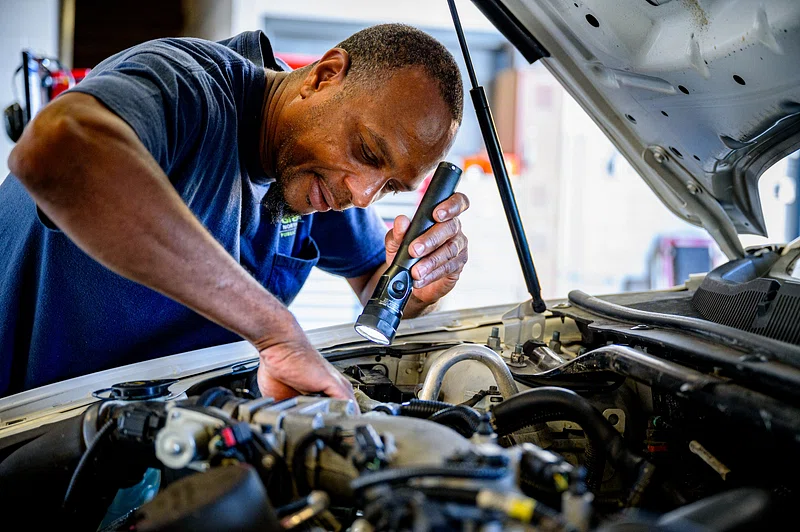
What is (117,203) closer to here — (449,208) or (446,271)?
(449,208)

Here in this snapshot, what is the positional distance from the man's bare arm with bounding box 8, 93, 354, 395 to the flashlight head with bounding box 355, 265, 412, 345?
335mm

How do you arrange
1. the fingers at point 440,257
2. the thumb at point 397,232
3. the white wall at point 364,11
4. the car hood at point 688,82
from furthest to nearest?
the white wall at point 364,11 → the thumb at point 397,232 → the fingers at point 440,257 → the car hood at point 688,82

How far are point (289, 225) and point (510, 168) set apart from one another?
12.2 feet

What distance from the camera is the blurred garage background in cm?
491

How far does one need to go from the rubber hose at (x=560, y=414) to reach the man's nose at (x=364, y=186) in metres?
0.62

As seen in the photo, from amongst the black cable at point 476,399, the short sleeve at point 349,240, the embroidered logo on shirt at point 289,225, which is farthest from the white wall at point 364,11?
the black cable at point 476,399

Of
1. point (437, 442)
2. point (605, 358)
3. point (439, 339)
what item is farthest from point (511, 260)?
point (437, 442)

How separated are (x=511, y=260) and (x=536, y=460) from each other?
4883 millimetres

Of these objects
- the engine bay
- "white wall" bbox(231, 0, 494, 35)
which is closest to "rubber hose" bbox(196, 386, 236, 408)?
the engine bay

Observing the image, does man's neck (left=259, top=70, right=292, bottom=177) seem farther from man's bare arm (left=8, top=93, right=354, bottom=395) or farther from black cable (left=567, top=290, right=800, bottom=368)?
black cable (left=567, top=290, right=800, bottom=368)

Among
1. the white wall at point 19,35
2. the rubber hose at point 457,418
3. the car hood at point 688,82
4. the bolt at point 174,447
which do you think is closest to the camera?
the bolt at point 174,447

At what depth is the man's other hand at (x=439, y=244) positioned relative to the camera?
146cm

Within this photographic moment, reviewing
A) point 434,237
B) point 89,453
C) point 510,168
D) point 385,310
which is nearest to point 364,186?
point 434,237

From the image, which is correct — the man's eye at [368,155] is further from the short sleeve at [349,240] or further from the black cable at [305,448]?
the black cable at [305,448]
